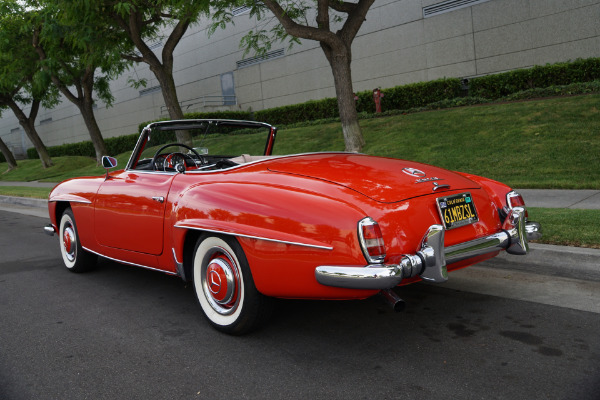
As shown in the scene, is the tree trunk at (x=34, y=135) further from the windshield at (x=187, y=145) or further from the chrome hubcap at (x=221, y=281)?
the chrome hubcap at (x=221, y=281)

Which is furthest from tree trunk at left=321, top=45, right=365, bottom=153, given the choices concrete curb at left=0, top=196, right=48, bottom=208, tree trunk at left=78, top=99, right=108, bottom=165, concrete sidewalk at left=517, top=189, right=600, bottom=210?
tree trunk at left=78, top=99, right=108, bottom=165

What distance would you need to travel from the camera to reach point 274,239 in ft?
9.53

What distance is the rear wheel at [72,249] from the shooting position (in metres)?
5.04

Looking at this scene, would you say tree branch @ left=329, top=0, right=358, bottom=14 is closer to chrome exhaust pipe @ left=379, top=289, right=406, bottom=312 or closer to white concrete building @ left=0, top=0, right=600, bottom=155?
white concrete building @ left=0, top=0, right=600, bottom=155

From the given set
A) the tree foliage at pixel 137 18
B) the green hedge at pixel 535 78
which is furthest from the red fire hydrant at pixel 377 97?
the tree foliage at pixel 137 18

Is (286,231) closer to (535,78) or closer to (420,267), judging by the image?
(420,267)

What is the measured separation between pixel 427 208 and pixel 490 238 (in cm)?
50

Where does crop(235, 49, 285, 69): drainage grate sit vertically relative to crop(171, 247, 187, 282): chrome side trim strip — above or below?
above

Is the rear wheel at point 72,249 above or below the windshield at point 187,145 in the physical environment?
below

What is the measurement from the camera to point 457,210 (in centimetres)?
324

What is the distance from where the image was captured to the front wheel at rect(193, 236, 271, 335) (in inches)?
124

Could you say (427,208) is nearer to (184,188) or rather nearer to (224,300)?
(224,300)

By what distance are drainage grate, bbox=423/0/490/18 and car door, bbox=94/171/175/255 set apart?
15458 millimetres

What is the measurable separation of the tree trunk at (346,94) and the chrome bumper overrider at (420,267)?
915cm
